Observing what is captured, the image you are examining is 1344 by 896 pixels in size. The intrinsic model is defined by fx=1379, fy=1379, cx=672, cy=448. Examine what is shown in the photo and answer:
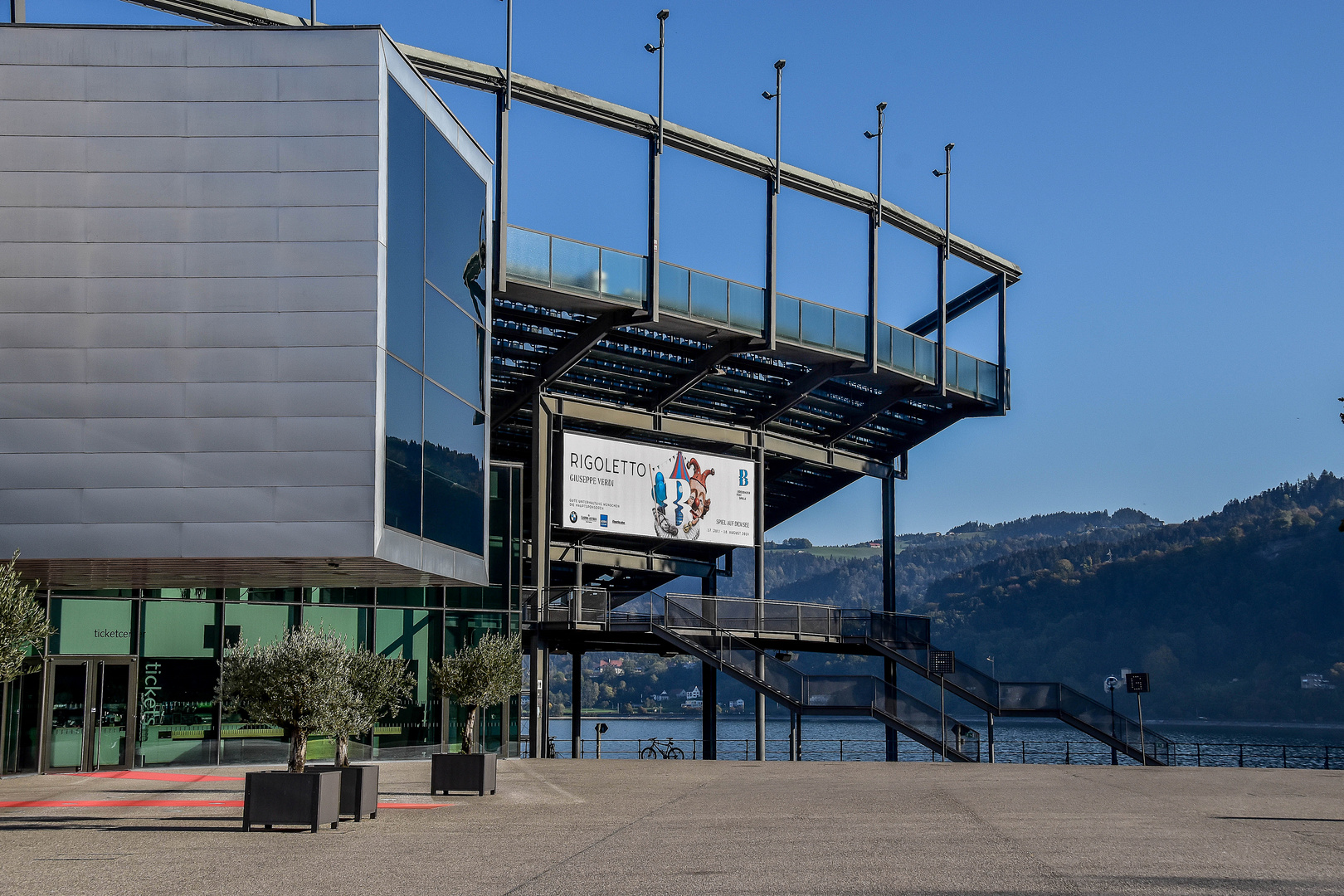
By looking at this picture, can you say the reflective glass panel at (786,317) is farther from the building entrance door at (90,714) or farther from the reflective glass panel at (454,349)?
the building entrance door at (90,714)

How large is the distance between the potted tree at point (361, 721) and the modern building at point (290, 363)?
1.76 m

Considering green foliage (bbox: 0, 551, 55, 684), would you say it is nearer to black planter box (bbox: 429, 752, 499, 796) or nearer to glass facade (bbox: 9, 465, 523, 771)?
black planter box (bbox: 429, 752, 499, 796)

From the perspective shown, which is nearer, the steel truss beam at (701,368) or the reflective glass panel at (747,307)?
the reflective glass panel at (747,307)

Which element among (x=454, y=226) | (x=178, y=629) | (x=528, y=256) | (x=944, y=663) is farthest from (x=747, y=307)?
(x=178, y=629)

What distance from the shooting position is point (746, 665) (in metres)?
41.5

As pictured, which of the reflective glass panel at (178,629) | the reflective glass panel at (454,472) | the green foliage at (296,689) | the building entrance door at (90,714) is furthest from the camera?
the reflective glass panel at (178,629)

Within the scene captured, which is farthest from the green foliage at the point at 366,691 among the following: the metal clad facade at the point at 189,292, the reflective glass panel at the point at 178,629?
the reflective glass panel at the point at 178,629

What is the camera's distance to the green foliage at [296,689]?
18.3 metres

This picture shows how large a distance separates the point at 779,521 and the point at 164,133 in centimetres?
4271

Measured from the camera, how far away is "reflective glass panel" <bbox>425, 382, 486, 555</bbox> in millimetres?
24844

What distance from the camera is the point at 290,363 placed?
870 inches

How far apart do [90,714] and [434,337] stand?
1166 centimetres

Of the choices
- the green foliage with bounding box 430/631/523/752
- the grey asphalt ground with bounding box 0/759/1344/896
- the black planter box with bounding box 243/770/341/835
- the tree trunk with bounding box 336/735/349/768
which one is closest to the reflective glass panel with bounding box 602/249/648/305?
the green foliage with bounding box 430/631/523/752

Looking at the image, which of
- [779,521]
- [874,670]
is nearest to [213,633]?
[779,521]
